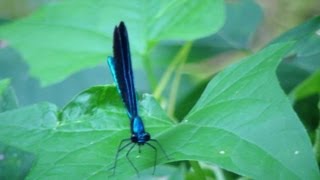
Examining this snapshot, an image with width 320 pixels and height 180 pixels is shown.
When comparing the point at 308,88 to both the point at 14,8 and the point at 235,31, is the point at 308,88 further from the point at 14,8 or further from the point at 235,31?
the point at 14,8

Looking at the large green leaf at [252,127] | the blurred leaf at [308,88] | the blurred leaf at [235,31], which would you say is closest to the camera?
the large green leaf at [252,127]

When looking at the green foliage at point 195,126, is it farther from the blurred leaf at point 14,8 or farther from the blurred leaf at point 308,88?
the blurred leaf at point 14,8

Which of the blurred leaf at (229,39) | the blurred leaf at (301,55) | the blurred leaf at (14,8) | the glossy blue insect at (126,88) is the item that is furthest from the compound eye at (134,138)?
the blurred leaf at (14,8)

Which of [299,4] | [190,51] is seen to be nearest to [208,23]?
[190,51]

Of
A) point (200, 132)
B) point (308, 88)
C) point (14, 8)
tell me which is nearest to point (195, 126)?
point (200, 132)

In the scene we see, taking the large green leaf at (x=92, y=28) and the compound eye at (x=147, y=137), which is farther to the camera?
the large green leaf at (x=92, y=28)

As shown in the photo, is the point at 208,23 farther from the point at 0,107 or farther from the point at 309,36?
the point at 0,107

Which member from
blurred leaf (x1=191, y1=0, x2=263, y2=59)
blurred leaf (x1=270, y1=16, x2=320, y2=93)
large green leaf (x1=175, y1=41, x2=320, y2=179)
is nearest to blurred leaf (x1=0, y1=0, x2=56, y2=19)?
blurred leaf (x1=191, y1=0, x2=263, y2=59)

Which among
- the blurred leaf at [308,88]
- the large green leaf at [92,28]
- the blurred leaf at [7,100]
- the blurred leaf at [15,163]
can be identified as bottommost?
the blurred leaf at [15,163]
